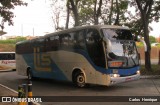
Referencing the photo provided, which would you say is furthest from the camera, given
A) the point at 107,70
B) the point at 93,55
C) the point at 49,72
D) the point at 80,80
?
the point at 49,72

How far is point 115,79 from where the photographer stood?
47.0 ft

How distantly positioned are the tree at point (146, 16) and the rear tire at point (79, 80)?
9329 millimetres

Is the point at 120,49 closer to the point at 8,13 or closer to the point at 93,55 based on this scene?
the point at 93,55

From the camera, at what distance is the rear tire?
1597cm

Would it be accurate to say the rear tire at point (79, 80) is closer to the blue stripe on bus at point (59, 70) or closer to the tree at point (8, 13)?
the blue stripe on bus at point (59, 70)

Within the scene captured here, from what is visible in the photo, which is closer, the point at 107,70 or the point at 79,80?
the point at 107,70

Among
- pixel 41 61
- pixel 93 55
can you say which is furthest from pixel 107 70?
pixel 41 61

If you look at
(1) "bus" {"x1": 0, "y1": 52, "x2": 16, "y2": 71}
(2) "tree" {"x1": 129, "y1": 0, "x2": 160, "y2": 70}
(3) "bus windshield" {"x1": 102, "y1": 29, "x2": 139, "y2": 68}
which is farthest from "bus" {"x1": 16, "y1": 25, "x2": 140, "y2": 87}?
(1) "bus" {"x1": 0, "y1": 52, "x2": 16, "y2": 71}

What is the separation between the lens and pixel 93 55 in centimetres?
1500

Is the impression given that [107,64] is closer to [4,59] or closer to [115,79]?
[115,79]

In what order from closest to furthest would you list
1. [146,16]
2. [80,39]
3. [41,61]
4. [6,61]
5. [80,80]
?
1. [80,39]
2. [80,80]
3. [41,61]
4. [146,16]
5. [6,61]

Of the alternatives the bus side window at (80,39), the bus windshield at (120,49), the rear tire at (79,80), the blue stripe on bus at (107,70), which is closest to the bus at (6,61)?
the rear tire at (79,80)

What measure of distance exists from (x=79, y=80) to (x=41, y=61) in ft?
15.6

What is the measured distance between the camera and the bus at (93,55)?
567 inches
